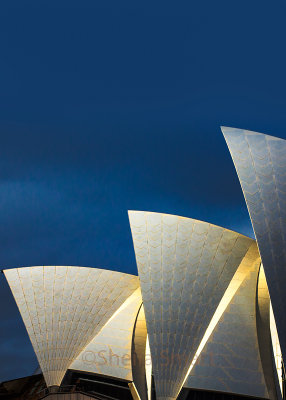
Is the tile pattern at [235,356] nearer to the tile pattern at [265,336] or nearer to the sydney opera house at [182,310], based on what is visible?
the sydney opera house at [182,310]

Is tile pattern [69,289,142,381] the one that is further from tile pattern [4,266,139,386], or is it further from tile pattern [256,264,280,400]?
tile pattern [256,264,280,400]

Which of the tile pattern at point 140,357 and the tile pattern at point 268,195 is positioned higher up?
the tile pattern at point 268,195

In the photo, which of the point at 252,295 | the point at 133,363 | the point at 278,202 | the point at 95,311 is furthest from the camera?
the point at 95,311

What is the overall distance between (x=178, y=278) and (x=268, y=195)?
6.33 metres

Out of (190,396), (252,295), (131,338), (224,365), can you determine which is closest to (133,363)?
(131,338)

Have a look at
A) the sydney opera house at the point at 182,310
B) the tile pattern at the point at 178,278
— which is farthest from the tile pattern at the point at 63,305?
the tile pattern at the point at 178,278

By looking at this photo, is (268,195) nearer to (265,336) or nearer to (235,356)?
(265,336)

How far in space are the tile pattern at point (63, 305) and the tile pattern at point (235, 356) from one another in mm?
7673

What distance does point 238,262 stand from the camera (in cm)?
2272

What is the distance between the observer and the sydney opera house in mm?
19578

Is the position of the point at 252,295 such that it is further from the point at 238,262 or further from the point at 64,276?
the point at 64,276

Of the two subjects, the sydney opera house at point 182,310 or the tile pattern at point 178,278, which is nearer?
the sydney opera house at point 182,310

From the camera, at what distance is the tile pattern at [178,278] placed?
21.5 metres

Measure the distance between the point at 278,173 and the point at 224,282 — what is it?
19.7 feet
